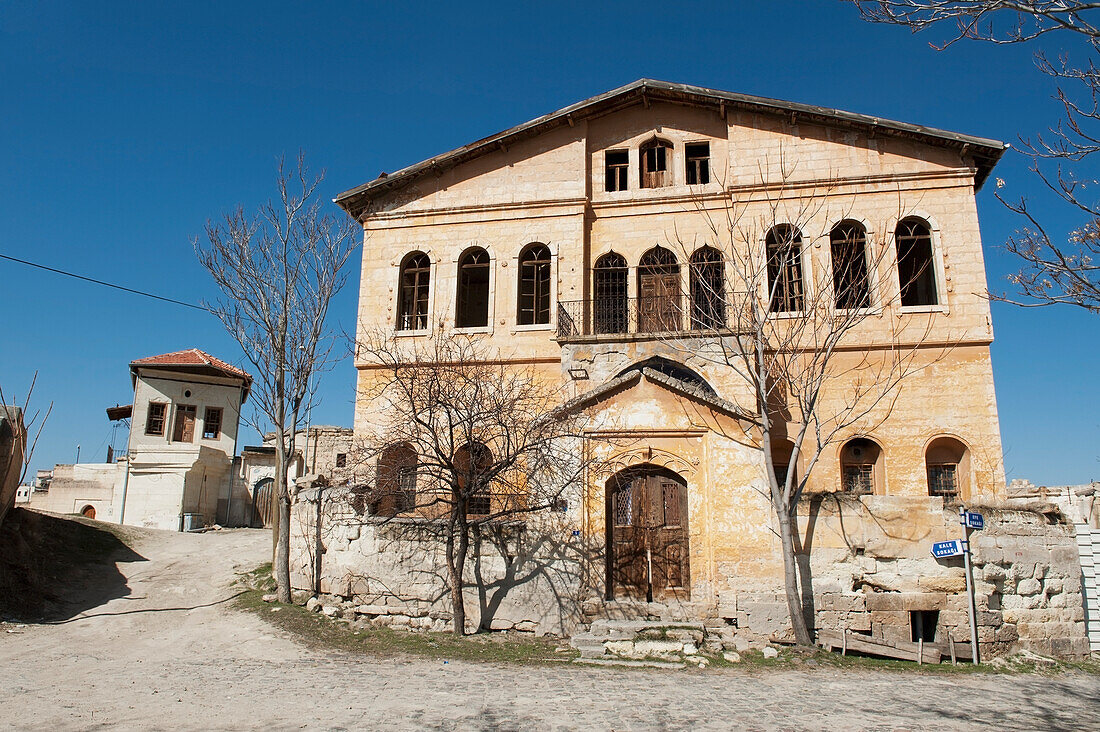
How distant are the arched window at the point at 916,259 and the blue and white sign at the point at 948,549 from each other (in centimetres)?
766

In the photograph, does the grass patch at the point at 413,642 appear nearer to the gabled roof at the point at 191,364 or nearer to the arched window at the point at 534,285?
the arched window at the point at 534,285

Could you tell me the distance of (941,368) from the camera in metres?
16.9

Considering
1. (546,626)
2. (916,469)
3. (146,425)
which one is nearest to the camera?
(546,626)

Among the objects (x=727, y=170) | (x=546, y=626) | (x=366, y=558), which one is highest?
(x=727, y=170)

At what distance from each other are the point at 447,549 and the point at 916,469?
10.7 meters

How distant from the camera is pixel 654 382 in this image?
46.5 feet

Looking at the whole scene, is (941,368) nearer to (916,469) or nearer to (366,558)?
(916,469)

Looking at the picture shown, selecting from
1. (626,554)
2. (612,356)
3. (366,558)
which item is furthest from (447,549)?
(612,356)

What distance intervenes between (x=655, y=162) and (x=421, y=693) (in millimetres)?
15534

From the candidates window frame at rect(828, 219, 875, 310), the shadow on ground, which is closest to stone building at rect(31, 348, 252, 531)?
the shadow on ground

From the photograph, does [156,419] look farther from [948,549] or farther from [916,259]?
[948,549]

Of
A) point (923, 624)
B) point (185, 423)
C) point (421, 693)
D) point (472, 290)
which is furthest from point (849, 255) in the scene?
point (185, 423)

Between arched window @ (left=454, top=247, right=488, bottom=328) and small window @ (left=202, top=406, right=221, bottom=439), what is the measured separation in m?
17.9

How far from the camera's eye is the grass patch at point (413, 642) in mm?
11695
